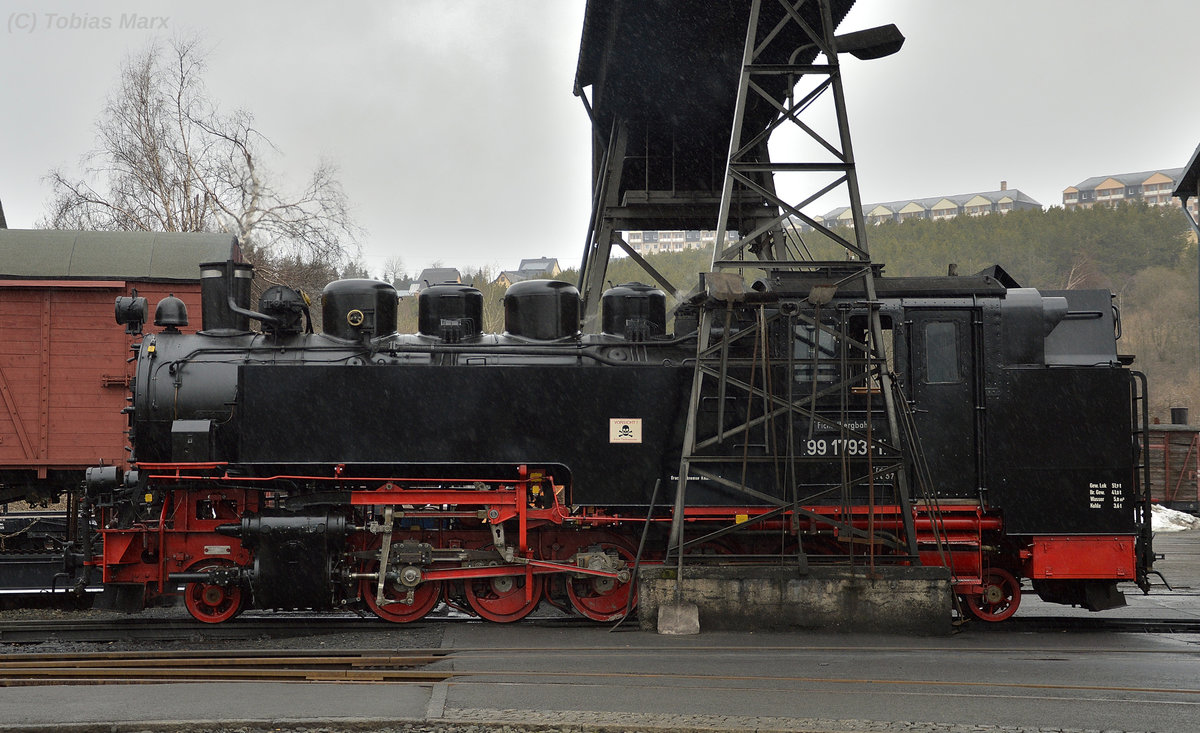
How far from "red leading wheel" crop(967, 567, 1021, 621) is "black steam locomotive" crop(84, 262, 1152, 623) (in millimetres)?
25

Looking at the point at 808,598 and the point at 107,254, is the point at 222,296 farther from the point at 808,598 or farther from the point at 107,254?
the point at 808,598

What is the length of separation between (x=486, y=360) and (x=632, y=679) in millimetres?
3718

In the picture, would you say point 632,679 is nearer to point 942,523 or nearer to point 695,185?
point 942,523

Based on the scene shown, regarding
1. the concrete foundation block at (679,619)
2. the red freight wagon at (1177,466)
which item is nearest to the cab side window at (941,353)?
the concrete foundation block at (679,619)

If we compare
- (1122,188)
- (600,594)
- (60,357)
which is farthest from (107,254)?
(1122,188)

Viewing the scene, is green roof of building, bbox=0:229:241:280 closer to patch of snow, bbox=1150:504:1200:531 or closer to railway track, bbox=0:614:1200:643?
railway track, bbox=0:614:1200:643

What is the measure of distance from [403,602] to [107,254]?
694 centimetres

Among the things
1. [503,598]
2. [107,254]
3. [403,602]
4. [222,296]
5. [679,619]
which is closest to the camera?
[679,619]

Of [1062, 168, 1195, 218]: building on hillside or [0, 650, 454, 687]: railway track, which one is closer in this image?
[0, 650, 454, 687]: railway track

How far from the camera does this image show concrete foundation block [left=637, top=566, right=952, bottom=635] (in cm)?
822

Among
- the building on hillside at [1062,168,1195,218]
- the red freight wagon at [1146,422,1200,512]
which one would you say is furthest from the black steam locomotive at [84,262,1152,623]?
the building on hillside at [1062,168,1195,218]

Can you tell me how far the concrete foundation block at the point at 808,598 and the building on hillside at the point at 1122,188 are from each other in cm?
12213

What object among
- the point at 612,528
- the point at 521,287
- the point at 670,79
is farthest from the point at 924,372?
the point at 670,79

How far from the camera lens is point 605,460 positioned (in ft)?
29.1
